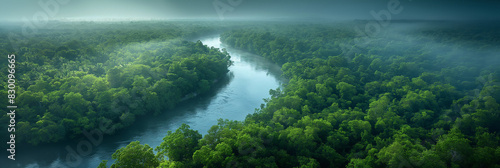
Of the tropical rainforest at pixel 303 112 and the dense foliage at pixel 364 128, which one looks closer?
the dense foliage at pixel 364 128

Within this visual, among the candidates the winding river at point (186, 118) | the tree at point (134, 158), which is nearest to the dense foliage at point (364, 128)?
the tree at point (134, 158)

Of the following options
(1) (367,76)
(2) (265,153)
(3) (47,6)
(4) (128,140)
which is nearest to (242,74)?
(1) (367,76)

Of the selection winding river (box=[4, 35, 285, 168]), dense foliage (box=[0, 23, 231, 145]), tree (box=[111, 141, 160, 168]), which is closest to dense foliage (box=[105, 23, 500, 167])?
tree (box=[111, 141, 160, 168])

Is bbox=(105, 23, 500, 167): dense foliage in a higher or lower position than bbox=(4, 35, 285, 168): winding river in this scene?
higher

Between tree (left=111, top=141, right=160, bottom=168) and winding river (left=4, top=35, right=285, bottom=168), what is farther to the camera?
winding river (left=4, top=35, right=285, bottom=168)

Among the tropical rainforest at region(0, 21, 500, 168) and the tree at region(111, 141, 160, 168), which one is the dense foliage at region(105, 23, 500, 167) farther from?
the tree at region(111, 141, 160, 168)

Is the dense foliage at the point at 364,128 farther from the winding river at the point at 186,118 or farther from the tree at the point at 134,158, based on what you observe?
the winding river at the point at 186,118

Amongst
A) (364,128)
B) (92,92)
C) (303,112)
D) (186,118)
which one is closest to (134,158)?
(303,112)

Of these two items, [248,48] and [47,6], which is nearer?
[47,6]

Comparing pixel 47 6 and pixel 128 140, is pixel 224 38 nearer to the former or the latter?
pixel 47 6
